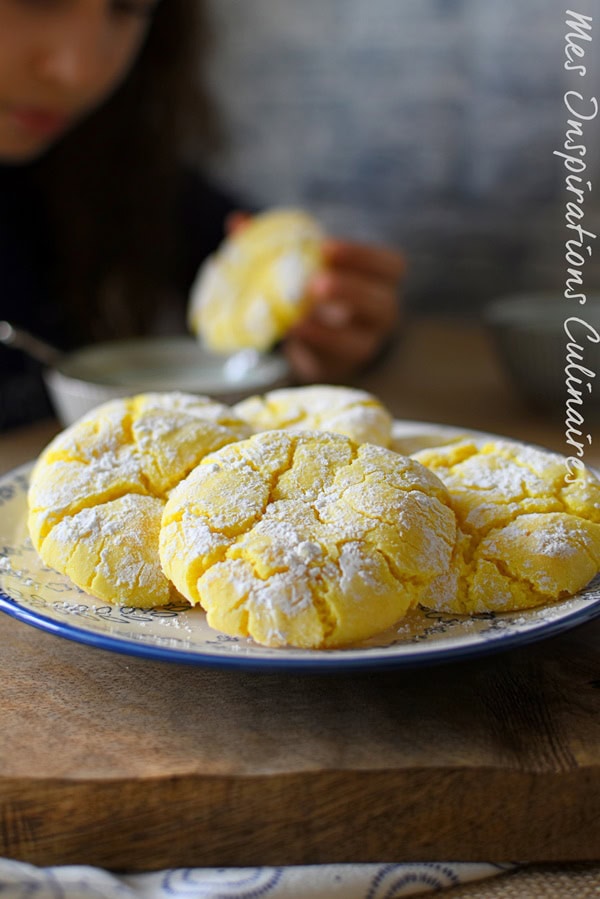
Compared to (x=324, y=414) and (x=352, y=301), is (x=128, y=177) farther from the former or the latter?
(x=324, y=414)

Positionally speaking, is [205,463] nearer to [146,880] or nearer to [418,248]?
[146,880]

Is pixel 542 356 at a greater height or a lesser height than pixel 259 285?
lesser

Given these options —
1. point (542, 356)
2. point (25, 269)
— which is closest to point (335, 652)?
point (542, 356)

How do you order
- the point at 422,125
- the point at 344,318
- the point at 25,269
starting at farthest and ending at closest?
the point at 422,125 → the point at 25,269 → the point at 344,318

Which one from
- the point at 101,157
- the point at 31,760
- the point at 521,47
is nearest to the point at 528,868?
the point at 31,760

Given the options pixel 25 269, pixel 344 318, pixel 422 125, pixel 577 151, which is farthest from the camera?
pixel 422 125

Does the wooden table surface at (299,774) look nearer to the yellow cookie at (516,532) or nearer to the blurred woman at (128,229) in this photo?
the yellow cookie at (516,532)

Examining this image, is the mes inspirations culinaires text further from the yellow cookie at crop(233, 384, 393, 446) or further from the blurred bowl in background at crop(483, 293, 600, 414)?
the yellow cookie at crop(233, 384, 393, 446)

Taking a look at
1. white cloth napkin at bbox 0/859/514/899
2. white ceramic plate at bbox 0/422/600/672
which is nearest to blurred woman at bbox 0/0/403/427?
white ceramic plate at bbox 0/422/600/672
